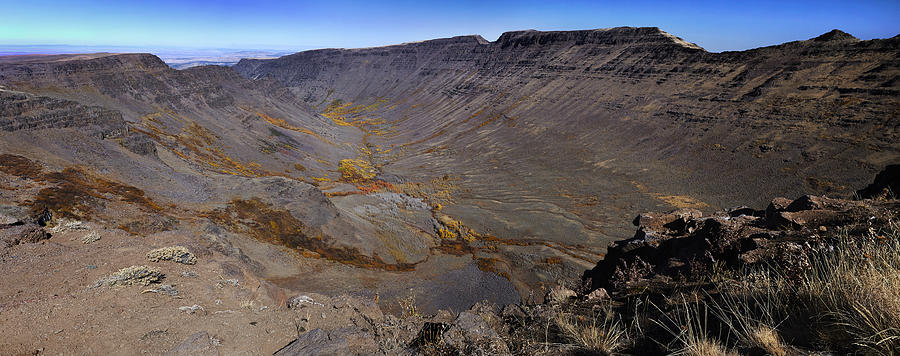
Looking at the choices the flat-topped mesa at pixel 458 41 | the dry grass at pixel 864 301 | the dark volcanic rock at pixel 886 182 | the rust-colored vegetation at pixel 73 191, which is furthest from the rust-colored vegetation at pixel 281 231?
the flat-topped mesa at pixel 458 41

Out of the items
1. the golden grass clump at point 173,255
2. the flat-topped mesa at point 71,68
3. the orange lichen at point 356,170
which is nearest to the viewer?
the golden grass clump at point 173,255

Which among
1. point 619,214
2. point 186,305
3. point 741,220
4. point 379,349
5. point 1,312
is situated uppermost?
point 741,220

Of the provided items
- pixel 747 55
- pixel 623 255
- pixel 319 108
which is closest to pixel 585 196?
pixel 623 255

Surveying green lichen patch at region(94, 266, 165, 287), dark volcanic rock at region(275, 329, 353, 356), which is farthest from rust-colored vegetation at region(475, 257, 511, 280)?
dark volcanic rock at region(275, 329, 353, 356)

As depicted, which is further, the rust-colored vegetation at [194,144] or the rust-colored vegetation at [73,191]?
the rust-colored vegetation at [194,144]

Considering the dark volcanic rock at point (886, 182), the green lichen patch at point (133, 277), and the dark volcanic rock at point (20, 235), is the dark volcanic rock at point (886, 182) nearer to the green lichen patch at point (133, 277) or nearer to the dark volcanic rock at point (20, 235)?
the green lichen patch at point (133, 277)

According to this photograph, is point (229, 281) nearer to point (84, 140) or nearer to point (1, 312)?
point (1, 312)

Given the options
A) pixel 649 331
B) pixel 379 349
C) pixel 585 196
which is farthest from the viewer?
pixel 585 196
